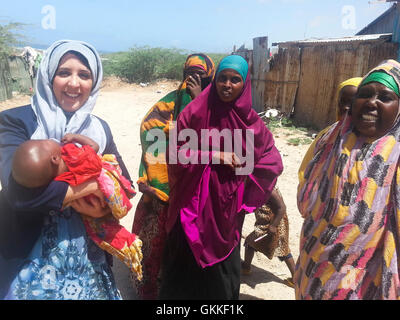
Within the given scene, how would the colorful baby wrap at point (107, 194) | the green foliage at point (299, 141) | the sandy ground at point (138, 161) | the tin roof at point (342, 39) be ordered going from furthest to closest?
the green foliage at point (299, 141), the tin roof at point (342, 39), the sandy ground at point (138, 161), the colorful baby wrap at point (107, 194)

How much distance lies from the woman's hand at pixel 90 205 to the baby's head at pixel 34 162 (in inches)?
7.7

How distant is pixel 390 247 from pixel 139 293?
1.97 metres

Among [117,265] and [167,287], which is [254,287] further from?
[117,265]

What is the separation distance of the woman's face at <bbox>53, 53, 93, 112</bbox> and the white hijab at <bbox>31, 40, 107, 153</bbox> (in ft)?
0.07

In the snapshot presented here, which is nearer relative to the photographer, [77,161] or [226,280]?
[77,161]

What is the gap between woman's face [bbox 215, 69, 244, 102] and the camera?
1.97 metres

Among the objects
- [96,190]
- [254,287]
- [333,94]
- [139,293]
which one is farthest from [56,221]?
[333,94]

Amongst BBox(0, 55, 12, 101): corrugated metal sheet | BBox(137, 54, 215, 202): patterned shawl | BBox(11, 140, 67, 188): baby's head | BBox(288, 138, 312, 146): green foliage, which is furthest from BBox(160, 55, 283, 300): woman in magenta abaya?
BBox(0, 55, 12, 101): corrugated metal sheet

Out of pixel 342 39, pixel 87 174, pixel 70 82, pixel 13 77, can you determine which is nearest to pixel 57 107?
pixel 70 82

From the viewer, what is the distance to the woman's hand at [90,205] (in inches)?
53.6

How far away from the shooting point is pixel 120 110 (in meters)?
11.5

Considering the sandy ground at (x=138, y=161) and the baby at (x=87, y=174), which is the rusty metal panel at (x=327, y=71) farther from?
the baby at (x=87, y=174)

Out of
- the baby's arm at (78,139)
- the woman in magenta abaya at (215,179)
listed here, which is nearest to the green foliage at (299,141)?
the woman in magenta abaya at (215,179)

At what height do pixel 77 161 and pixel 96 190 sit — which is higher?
pixel 77 161
